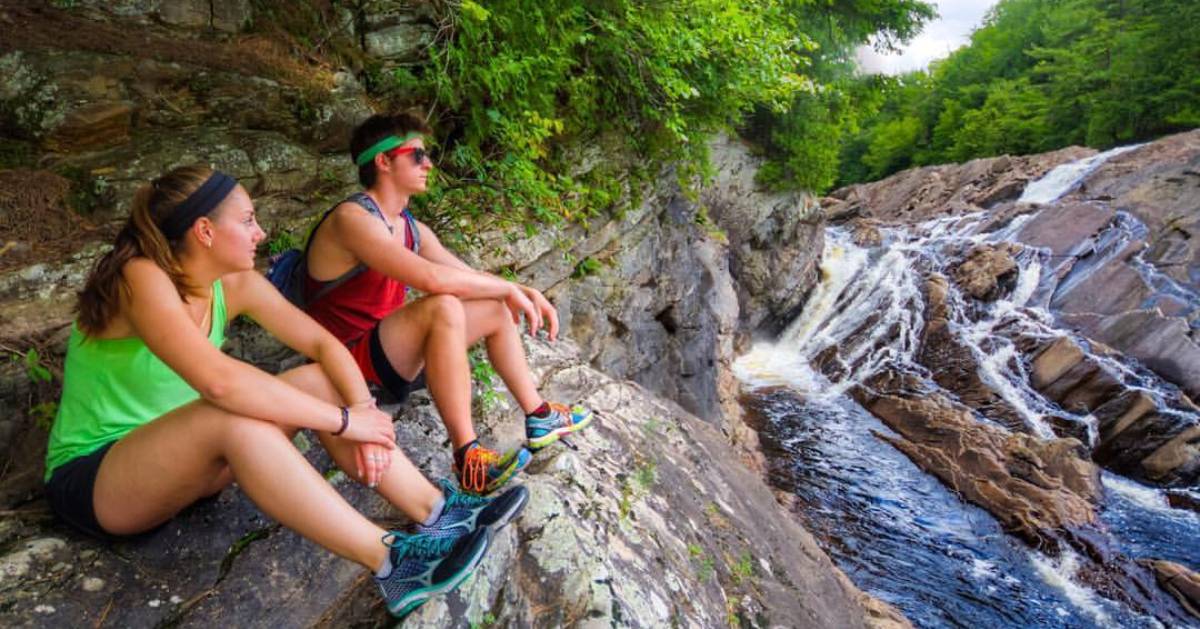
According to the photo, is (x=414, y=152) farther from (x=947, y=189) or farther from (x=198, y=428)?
(x=947, y=189)

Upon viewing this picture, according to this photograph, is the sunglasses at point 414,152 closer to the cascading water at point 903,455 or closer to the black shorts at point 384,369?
the black shorts at point 384,369

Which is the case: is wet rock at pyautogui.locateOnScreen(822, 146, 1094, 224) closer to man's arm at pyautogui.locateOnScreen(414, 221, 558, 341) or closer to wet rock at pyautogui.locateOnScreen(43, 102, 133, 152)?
man's arm at pyautogui.locateOnScreen(414, 221, 558, 341)

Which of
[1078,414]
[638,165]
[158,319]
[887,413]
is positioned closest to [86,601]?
[158,319]

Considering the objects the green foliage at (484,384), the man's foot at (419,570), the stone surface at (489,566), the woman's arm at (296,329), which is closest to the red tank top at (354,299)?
the woman's arm at (296,329)

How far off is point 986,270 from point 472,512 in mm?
16920

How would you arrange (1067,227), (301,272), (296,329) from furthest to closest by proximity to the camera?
(1067,227) → (301,272) → (296,329)

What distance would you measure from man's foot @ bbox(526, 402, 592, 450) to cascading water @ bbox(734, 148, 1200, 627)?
607 centimetres

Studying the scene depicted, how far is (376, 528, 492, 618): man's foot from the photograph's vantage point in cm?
211

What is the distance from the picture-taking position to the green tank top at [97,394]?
2205 mm

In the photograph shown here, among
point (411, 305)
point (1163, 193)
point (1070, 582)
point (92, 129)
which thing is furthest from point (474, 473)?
point (1163, 193)

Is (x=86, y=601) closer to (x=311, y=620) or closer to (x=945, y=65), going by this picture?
(x=311, y=620)

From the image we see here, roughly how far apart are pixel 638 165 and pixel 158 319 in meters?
6.83

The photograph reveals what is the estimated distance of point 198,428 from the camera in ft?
6.65

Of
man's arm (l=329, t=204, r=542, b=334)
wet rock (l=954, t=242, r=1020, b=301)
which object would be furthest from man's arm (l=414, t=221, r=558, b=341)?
wet rock (l=954, t=242, r=1020, b=301)
